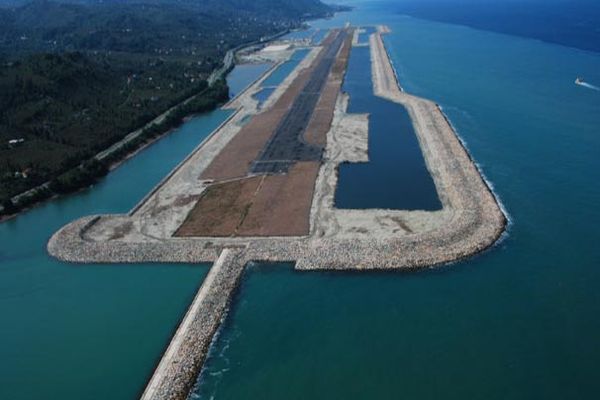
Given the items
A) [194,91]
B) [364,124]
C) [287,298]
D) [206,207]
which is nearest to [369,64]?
[194,91]

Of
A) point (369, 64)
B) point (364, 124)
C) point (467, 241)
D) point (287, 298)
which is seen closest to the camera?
point (287, 298)

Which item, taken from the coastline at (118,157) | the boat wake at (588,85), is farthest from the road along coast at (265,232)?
the boat wake at (588,85)

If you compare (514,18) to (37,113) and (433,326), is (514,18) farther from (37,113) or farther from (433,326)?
(433,326)

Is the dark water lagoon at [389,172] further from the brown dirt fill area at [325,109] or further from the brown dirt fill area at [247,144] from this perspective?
the brown dirt fill area at [247,144]

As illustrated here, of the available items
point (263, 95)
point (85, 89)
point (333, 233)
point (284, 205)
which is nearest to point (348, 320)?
point (333, 233)

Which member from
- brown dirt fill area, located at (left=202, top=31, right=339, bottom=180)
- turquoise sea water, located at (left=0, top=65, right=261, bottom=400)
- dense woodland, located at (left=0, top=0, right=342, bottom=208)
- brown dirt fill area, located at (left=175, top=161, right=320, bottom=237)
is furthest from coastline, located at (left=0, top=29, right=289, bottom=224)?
brown dirt fill area, located at (left=175, top=161, right=320, bottom=237)

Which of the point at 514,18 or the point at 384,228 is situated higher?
the point at 514,18

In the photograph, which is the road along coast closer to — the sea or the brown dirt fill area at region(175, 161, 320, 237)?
the brown dirt fill area at region(175, 161, 320, 237)
